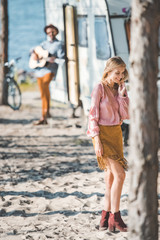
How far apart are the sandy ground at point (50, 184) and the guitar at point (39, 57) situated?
126 cm

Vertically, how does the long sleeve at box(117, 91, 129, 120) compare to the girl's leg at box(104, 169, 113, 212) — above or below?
above

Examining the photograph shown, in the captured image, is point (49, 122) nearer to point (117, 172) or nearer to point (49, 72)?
point (49, 72)

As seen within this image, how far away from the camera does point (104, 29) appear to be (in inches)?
294

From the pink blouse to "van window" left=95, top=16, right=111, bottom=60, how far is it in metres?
3.77

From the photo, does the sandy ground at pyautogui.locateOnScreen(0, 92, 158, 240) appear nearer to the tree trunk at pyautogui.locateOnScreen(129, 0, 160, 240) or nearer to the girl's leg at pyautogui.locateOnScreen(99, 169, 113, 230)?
the girl's leg at pyautogui.locateOnScreen(99, 169, 113, 230)

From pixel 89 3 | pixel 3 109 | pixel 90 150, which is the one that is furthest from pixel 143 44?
pixel 3 109

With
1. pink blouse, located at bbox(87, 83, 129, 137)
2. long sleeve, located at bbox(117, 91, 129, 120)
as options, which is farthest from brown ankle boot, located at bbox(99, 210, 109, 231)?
long sleeve, located at bbox(117, 91, 129, 120)

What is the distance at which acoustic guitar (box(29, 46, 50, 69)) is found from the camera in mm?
8531

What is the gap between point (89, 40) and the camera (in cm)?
808

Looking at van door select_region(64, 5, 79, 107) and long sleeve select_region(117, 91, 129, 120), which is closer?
long sleeve select_region(117, 91, 129, 120)

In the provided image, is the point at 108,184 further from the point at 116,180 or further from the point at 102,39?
the point at 102,39

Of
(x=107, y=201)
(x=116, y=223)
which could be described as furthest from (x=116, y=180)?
(x=116, y=223)

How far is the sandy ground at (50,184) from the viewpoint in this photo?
4008 millimetres

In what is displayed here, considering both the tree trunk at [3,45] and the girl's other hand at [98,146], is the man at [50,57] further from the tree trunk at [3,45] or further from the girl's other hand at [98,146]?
the girl's other hand at [98,146]
